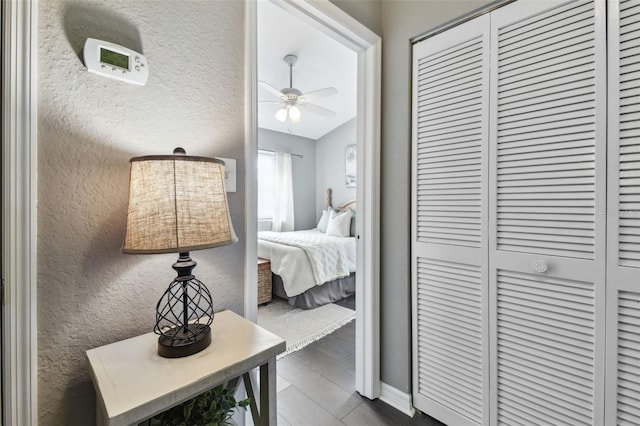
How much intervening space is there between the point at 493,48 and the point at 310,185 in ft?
16.6

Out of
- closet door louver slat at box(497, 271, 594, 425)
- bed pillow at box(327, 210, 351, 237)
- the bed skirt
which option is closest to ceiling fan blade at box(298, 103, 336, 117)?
bed pillow at box(327, 210, 351, 237)

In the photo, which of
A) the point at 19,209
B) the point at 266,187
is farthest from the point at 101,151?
the point at 266,187

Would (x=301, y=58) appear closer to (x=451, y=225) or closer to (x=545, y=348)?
(x=451, y=225)

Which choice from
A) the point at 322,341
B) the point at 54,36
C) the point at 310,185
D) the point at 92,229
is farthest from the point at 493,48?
the point at 310,185

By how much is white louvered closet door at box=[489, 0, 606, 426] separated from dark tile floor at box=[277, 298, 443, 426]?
596 mm

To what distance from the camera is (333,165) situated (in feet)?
19.8

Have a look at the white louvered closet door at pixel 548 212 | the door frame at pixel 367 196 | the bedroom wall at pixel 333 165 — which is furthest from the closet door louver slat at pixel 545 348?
the bedroom wall at pixel 333 165

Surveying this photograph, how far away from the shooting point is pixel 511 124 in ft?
4.24

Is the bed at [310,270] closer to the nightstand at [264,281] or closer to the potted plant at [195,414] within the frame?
the nightstand at [264,281]

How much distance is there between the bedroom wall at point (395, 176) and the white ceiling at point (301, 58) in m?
0.68

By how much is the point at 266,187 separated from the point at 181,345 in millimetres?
5013

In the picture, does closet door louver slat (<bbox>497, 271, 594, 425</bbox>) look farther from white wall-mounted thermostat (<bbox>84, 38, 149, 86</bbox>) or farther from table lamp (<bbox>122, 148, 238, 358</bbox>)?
white wall-mounted thermostat (<bbox>84, 38, 149, 86</bbox>)

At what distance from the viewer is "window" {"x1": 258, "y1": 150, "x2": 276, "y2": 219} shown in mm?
5617

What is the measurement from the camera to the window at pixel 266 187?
5.62 metres
